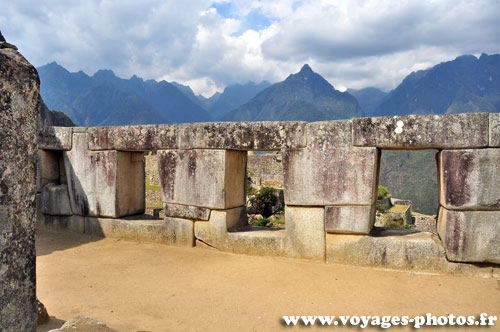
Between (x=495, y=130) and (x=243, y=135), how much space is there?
3394 millimetres

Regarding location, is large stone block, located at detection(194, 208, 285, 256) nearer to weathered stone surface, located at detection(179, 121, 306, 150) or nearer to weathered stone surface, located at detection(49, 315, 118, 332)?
weathered stone surface, located at detection(179, 121, 306, 150)

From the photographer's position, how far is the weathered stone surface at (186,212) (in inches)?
249

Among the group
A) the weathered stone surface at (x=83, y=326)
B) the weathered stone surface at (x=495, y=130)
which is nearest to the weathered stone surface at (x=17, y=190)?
the weathered stone surface at (x=83, y=326)

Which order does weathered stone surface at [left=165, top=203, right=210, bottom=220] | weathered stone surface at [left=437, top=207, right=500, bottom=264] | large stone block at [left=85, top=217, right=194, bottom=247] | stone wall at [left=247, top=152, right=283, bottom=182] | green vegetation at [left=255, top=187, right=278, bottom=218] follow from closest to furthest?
1. weathered stone surface at [left=437, top=207, right=500, bottom=264]
2. weathered stone surface at [left=165, top=203, right=210, bottom=220]
3. large stone block at [left=85, top=217, right=194, bottom=247]
4. green vegetation at [left=255, top=187, right=278, bottom=218]
5. stone wall at [left=247, top=152, right=283, bottom=182]

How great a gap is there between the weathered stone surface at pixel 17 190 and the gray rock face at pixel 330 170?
391 centimetres

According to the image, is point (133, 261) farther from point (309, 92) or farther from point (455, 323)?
point (309, 92)

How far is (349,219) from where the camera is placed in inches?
212

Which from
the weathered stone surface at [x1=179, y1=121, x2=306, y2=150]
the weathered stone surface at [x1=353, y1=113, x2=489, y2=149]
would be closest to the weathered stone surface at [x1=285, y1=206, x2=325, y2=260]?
the weathered stone surface at [x1=179, y1=121, x2=306, y2=150]

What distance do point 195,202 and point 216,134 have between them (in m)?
1.23

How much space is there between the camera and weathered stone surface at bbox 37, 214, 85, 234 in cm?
764

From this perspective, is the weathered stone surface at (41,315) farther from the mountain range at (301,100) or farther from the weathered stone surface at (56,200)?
the mountain range at (301,100)

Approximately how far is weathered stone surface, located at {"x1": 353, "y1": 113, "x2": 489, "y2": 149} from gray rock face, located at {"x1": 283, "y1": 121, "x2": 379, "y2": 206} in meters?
0.18

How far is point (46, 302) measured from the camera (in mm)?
4246

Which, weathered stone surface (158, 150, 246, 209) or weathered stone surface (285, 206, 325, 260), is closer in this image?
weathered stone surface (285, 206, 325, 260)
